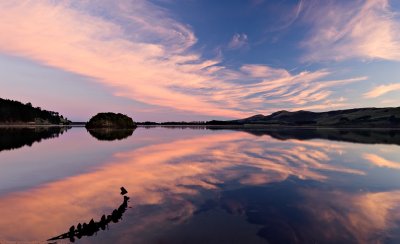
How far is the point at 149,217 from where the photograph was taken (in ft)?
48.2

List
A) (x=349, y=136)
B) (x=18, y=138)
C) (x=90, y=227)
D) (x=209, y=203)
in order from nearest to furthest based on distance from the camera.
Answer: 1. (x=90, y=227)
2. (x=209, y=203)
3. (x=18, y=138)
4. (x=349, y=136)

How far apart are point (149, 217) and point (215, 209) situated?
3923 mm

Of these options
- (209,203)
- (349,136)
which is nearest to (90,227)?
(209,203)

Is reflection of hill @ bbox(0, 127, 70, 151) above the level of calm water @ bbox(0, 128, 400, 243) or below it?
above

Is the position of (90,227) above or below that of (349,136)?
below

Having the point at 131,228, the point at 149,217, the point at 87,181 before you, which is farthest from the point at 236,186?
the point at 87,181

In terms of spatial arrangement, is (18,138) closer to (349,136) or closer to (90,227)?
(90,227)

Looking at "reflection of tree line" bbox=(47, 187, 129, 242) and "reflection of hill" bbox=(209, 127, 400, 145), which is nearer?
"reflection of tree line" bbox=(47, 187, 129, 242)

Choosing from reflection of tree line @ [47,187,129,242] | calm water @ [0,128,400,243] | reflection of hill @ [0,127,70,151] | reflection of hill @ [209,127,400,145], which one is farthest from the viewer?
reflection of hill @ [209,127,400,145]

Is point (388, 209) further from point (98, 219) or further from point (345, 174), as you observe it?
point (98, 219)

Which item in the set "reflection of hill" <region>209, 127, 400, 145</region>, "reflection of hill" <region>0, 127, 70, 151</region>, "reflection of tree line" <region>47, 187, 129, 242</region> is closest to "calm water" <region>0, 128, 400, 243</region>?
"reflection of tree line" <region>47, 187, 129, 242</region>

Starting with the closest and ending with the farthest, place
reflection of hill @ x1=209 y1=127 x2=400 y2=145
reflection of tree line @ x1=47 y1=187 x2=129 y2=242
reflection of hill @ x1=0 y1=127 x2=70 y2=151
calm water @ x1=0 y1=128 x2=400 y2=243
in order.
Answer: reflection of tree line @ x1=47 y1=187 x2=129 y2=242 → calm water @ x1=0 y1=128 x2=400 y2=243 → reflection of hill @ x1=0 y1=127 x2=70 y2=151 → reflection of hill @ x1=209 y1=127 x2=400 y2=145

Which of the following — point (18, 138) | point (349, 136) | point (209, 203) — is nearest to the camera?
point (209, 203)

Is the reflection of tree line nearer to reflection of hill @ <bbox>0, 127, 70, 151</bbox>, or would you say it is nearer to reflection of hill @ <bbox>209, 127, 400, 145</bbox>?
reflection of hill @ <bbox>0, 127, 70, 151</bbox>
